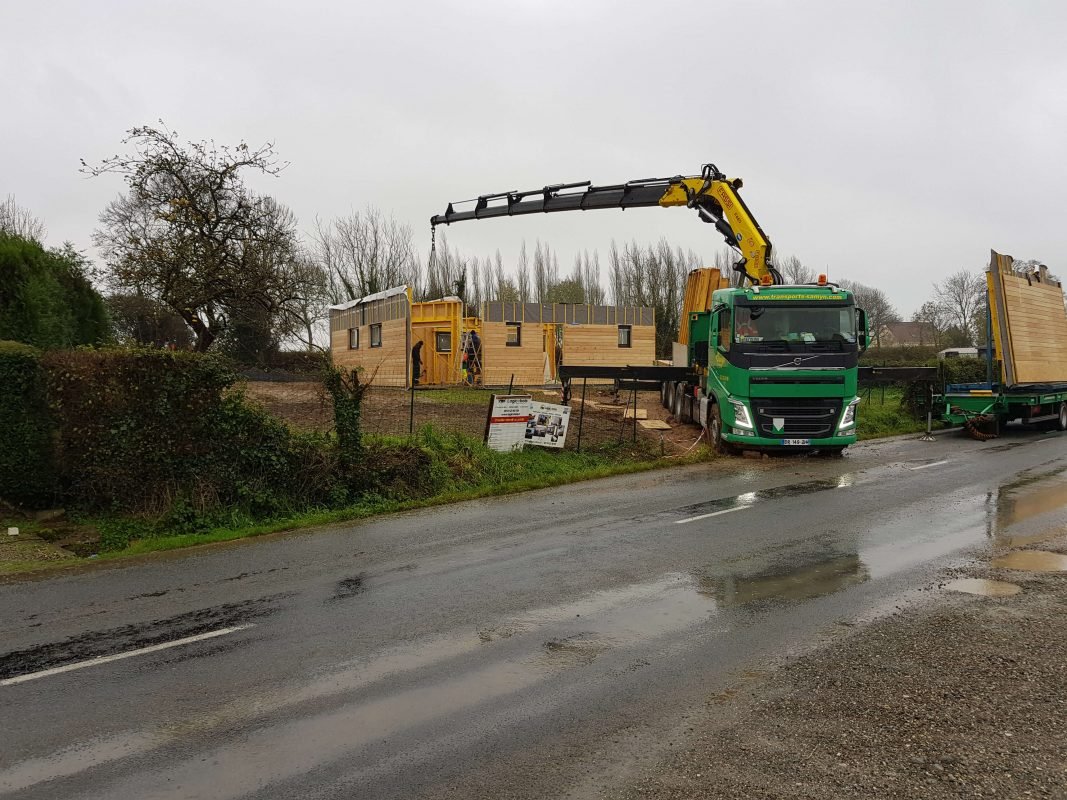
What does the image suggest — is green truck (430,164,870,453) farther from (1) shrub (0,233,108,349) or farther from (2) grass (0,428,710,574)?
(1) shrub (0,233,108,349)

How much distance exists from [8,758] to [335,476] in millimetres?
7903

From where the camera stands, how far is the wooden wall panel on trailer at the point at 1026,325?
20.2 metres

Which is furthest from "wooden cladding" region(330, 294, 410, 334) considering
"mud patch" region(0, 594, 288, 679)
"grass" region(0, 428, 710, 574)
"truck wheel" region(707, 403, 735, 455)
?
"mud patch" region(0, 594, 288, 679)

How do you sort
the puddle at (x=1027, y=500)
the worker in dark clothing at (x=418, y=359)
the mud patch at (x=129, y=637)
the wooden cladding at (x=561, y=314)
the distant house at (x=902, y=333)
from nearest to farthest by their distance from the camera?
1. the mud patch at (x=129, y=637)
2. the puddle at (x=1027, y=500)
3. the worker in dark clothing at (x=418, y=359)
4. the wooden cladding at (x=561, y=314)
5. the distant house at (x=902, y=333)

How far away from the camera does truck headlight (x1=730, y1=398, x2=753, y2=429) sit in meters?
15.8

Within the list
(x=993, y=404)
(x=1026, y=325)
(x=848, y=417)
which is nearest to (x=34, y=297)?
(x=848, y=417)

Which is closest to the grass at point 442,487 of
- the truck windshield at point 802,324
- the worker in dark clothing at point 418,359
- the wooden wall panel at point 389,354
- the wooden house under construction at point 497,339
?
the truck windshield at point 802,324

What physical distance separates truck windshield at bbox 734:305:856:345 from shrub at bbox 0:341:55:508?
11929 mm

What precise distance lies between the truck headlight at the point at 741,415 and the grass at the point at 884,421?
699 cm

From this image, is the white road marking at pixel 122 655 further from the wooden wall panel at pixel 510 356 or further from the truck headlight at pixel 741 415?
the wooden wall panel at pixel 510 356

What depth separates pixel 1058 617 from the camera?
584 cm

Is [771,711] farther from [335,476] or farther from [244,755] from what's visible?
[335,476]

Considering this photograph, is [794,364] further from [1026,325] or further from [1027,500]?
[1026,325]

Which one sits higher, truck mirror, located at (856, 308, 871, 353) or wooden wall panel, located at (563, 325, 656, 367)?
wooden wall panel, located at (563, 325, 656, 367)
